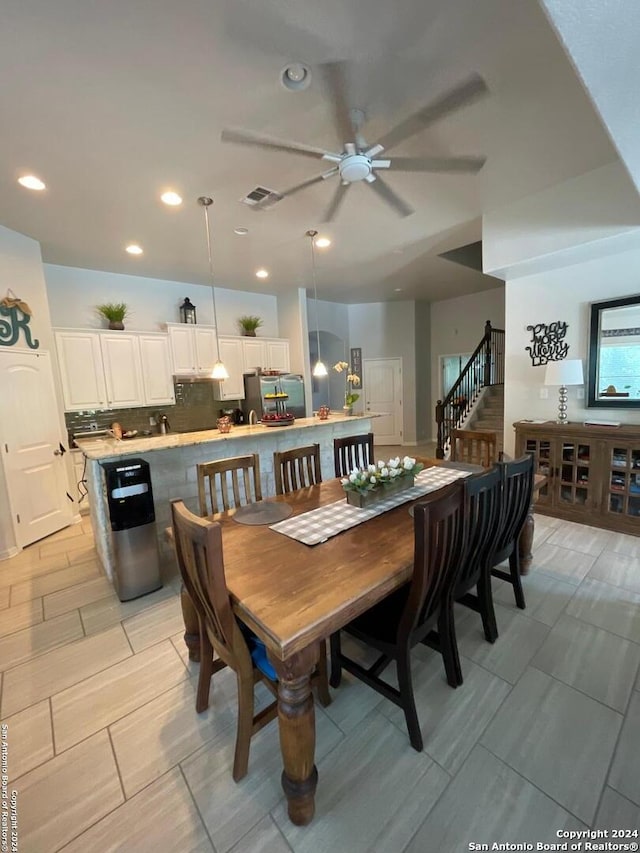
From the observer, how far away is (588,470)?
3316 millimetres

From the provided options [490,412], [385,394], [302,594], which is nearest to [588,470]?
[490,412]

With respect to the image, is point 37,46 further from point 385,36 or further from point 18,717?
point 18,717

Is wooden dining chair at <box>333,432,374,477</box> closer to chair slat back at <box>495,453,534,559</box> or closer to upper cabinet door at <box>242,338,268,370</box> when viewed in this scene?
chair slat back at <box>495,453,534,559</box>

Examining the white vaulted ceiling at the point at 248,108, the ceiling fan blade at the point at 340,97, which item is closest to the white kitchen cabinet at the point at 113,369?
the white vaulted ceiling at the point at 248,108

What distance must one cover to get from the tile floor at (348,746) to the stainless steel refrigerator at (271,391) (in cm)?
360

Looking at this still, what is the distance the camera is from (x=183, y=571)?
143 centimetres

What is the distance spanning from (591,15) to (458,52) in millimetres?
767

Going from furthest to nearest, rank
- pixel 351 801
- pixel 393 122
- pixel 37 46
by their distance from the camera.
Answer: pixel 393 122 → pixel 37 46 → pixel 351 801

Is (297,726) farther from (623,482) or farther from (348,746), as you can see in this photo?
(623,482)

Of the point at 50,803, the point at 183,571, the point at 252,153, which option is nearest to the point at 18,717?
the point at 50,803

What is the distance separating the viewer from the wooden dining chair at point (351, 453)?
2826 mm

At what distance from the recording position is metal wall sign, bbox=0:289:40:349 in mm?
3338

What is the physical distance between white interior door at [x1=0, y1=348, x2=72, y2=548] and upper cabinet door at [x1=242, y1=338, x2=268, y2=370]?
8.62 feet

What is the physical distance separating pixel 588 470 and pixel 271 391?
13.5ft
